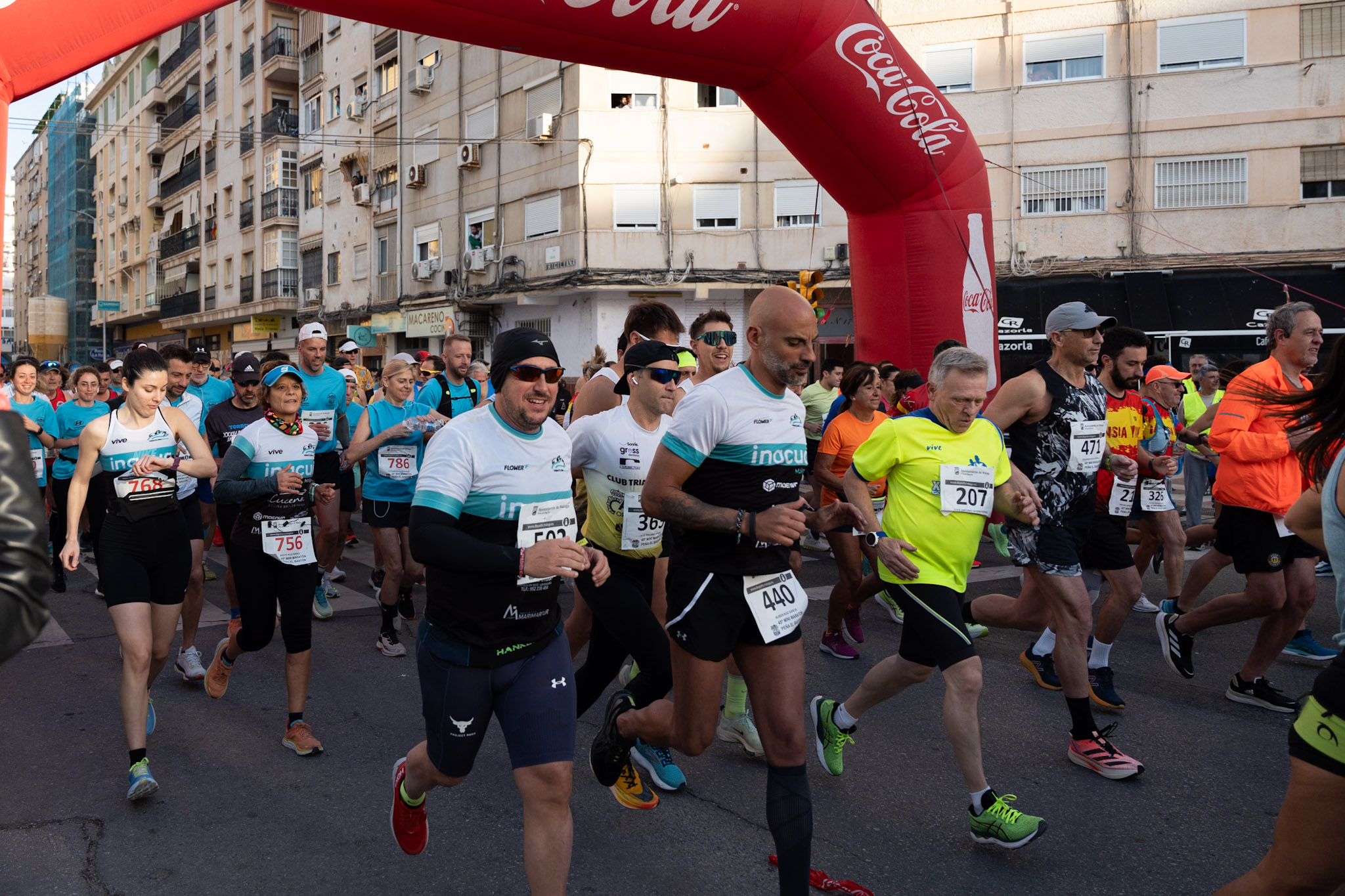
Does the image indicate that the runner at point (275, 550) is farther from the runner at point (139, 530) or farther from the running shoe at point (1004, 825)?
the running shoe at point (1004, 825)

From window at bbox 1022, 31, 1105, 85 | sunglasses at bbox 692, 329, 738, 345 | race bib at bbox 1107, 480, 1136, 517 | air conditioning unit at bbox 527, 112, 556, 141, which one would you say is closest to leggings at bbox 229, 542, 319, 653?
sunglasses at bbox 692, 329, 738, 345

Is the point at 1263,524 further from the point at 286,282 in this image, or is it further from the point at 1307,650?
the point at 286,282

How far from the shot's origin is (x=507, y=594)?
3070mm

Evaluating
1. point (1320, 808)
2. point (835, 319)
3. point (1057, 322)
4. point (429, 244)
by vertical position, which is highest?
point (429, 244)

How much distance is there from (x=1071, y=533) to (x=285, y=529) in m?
3.79

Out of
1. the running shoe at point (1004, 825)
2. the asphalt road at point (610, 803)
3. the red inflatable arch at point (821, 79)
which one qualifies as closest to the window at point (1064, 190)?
the red inflatable arch at point (821, 79)

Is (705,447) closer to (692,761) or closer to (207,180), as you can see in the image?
(692,761)

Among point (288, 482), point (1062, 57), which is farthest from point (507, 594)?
point (1062, 57)

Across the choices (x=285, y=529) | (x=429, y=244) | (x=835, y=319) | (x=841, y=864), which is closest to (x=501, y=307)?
(x=429, y=244)

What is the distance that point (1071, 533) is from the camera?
494 centimetres

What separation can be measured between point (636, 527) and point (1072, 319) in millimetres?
2337

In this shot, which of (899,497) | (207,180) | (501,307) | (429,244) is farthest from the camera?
(207,180)

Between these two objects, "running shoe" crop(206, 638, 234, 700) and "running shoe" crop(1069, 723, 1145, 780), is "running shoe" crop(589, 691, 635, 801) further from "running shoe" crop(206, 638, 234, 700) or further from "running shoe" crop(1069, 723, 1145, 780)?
"running shoe" crop(206, 638, 234, 700)

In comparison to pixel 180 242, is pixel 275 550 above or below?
below
